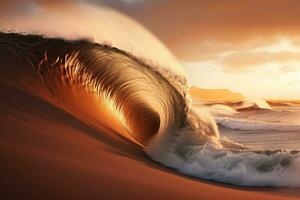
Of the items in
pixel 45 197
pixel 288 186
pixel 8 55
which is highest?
pixel 8 55

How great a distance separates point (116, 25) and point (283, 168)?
1686mm

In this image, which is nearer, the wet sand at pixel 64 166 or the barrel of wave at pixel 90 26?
the wet sand at pixel 64 166

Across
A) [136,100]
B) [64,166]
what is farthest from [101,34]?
[64,166]

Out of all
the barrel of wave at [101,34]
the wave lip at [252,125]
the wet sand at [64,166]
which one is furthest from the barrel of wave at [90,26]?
the wave lip at [252,125]

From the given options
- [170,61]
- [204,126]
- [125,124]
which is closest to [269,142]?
[204,126]

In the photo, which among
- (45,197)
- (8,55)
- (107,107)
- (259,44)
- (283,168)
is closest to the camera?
(45,197)

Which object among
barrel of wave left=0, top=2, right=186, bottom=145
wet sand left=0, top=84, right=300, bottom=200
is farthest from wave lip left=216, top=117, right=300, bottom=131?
wet sand left=0, top=84, right=300, bottom=200

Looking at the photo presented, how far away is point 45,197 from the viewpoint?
117 cm

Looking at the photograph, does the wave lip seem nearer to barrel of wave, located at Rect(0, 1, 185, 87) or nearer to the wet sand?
barrel of wave, located at Rect(0, 1, 185, 87)

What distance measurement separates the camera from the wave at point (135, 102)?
217cm

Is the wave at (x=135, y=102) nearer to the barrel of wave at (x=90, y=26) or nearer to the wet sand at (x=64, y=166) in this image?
the barrel of wave at (x=90, y=26)

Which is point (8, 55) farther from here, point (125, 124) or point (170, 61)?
point (170, 61)

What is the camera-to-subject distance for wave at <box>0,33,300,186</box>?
217 centimetres

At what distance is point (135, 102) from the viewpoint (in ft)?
10.4
